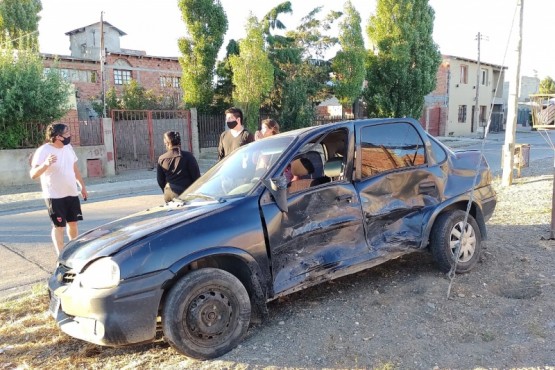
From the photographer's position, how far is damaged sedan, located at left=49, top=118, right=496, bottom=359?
3.08 meters

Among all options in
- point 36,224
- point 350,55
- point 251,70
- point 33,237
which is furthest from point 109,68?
point 33,237

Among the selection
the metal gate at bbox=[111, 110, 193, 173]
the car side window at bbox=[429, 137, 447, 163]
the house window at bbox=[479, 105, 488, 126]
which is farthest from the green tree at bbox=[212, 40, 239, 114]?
the house window at bbox=[479, 105, 488, 126]

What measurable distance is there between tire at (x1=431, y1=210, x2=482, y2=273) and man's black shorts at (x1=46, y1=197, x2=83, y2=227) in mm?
4081

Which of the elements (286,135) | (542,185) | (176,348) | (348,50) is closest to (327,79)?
(348,50)

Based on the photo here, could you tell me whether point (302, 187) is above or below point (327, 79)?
below

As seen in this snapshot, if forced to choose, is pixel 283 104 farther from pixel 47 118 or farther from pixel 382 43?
pixel 47 118

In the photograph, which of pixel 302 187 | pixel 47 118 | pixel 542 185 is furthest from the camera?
pixel 47 118

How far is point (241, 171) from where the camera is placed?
4094mm

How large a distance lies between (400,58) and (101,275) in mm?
23704

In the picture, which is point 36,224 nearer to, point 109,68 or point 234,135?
point 234,135

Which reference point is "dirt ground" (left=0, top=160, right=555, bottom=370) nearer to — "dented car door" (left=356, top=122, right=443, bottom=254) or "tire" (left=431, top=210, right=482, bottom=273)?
"tire" (left=431, top=210, right=482, bottom=273)

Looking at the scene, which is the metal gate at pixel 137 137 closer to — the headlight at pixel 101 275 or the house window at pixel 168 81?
the headlight at pixel 101 275

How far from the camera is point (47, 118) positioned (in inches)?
607

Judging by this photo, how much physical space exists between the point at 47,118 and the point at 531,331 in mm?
15780
